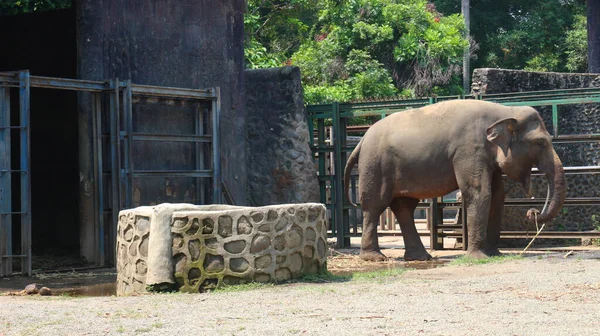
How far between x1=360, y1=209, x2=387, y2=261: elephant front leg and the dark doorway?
5115 mm

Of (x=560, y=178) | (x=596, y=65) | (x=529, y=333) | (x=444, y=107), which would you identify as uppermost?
(x=596, y=65)

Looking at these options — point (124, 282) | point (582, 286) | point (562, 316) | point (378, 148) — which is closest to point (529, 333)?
point (562, 316)

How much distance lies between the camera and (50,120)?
57.2 feet

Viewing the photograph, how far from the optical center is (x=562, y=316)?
7500 mm

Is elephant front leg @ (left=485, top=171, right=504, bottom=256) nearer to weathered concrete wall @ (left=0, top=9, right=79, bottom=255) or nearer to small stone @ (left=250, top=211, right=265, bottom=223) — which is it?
small stone @ (left=250, top=211, right=265, bottom=223)

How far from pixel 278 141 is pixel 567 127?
5141 millimetres

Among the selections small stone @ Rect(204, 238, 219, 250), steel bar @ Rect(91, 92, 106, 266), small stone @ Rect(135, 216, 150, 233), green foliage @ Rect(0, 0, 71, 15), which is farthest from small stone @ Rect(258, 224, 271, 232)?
green foliage @ Rect(0, 0, 71, 15)

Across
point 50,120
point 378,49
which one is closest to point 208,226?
point 50,120

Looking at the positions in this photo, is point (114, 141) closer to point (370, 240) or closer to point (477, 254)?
point (370, 240)

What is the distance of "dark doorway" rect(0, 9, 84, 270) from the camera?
17016 mm

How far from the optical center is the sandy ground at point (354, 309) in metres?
7.10

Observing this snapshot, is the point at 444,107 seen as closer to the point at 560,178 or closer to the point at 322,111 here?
the point at 560,178

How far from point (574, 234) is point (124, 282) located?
280 inches

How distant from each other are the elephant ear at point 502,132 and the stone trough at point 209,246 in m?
4.12
